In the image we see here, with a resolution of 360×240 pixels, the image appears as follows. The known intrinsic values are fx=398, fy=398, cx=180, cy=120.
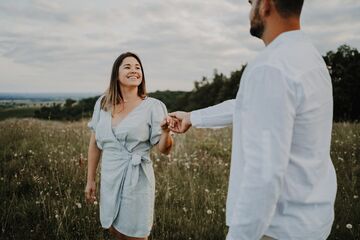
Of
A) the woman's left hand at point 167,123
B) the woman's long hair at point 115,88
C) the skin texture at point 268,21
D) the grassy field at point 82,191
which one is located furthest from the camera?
the grassy field at point 82,191

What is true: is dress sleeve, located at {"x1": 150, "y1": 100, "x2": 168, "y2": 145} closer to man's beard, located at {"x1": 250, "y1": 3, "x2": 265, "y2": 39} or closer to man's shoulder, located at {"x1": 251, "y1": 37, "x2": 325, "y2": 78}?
man's beard, located at {"x1": 250, "y1": 3, "x2": 265, "y2": 39}

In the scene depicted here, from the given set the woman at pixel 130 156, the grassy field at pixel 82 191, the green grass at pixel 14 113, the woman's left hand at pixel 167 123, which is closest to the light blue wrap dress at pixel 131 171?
the woman at pixel 130 156

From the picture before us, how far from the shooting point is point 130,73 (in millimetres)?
3736

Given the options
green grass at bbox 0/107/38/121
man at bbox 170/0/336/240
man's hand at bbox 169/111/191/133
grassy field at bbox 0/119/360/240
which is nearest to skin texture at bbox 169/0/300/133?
man at bbox 170/0/336/240

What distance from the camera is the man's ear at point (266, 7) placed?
169 cm

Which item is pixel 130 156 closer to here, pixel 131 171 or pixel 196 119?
pixel 131 171

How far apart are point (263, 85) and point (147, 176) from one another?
7.32 feet

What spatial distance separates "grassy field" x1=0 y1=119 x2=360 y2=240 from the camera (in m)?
4.48

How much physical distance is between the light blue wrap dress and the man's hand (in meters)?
0.52

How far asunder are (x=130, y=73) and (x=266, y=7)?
86.9 inches

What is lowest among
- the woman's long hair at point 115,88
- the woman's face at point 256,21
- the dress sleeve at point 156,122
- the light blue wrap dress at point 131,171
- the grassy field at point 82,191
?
the grassy field at point 82,191

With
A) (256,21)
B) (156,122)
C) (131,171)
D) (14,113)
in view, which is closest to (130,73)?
(156,122)

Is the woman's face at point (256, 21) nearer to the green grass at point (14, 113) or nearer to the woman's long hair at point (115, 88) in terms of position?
the woman's long hair at point (115, 88)

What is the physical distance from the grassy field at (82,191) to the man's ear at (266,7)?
3095mm
